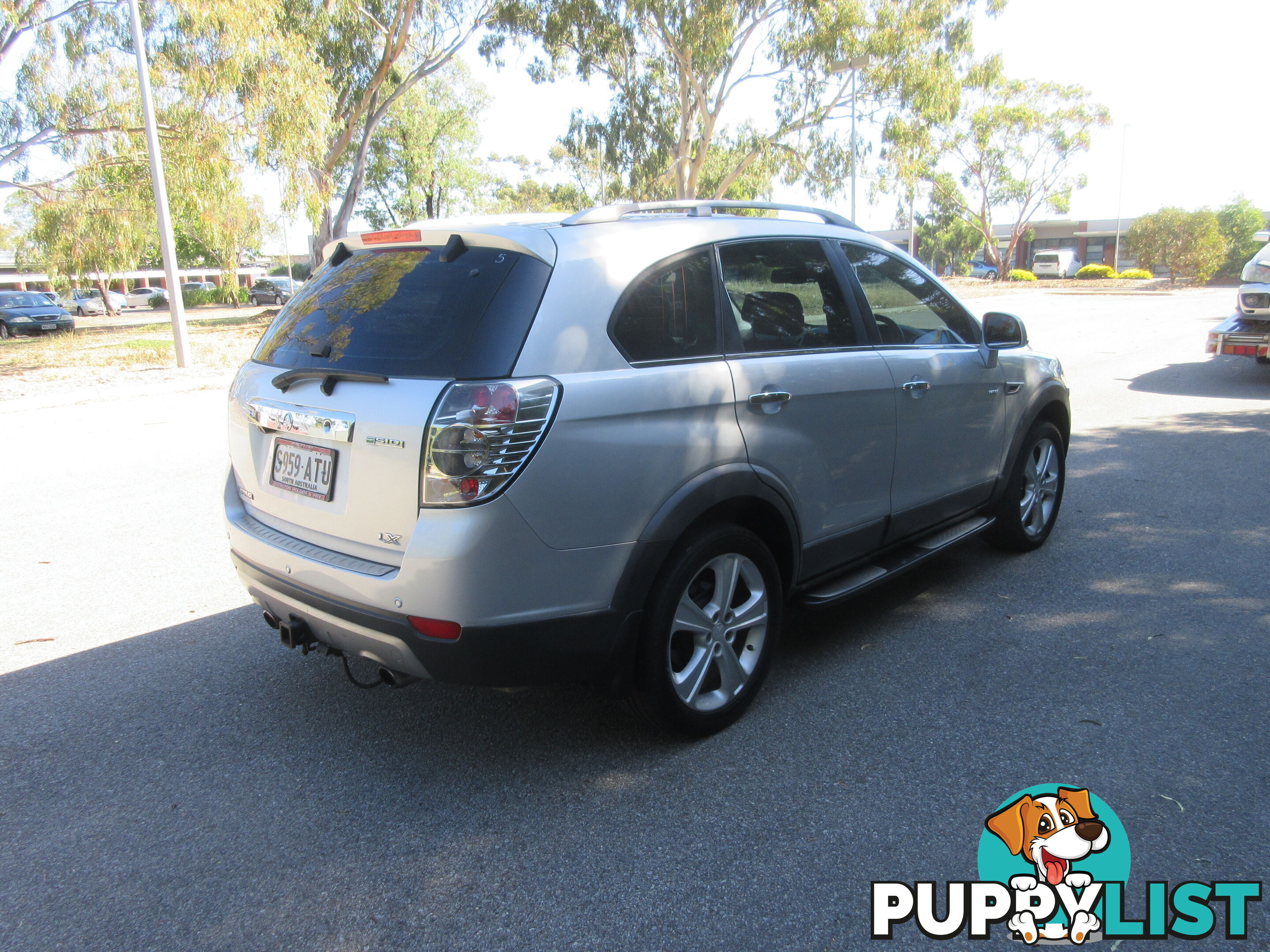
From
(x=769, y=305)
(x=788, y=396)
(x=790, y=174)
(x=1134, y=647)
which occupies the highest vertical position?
(x=790, y=174)

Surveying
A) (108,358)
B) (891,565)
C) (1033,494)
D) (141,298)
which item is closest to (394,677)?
(891,565)

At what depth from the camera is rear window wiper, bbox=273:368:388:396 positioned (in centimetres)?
282

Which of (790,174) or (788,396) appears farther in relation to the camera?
(790,174)

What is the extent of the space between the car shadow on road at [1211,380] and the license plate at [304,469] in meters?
11.1

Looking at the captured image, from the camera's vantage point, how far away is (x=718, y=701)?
3.29m

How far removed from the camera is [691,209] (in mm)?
3549

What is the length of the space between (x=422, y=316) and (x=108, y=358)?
18226 mm

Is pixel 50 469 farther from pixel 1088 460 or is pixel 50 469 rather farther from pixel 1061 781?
pixel 1088 460

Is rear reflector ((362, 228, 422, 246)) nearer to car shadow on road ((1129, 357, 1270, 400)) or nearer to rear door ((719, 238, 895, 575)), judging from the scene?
rear door ((719, 238, 895, 575))

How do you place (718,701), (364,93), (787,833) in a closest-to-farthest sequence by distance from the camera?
(787,833) → (718,701) → (364,93)

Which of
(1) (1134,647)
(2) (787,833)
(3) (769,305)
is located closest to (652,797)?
(2) (787,833)

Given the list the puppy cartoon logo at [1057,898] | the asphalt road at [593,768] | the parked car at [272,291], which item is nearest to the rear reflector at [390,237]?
the asphalt road at [593,768]

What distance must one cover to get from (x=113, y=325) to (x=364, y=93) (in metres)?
16.2

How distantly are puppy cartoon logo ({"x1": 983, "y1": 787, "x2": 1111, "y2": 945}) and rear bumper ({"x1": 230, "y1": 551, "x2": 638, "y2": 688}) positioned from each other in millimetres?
1275
